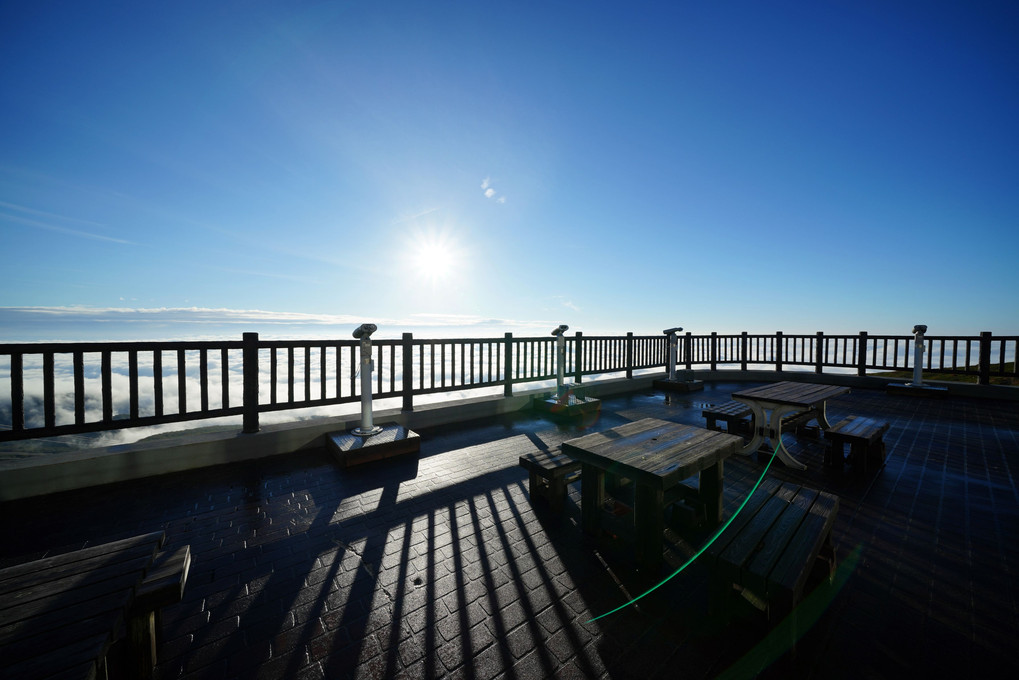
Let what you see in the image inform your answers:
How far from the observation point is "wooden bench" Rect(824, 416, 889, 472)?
145 inches

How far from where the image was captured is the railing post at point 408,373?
5461mm

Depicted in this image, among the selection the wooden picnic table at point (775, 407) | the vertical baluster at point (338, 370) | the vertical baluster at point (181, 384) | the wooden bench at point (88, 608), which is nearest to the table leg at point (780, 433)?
the wooden picnic table at point (775, 407)

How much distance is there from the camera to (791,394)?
4.31 m

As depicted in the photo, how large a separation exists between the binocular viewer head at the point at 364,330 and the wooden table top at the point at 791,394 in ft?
13.7

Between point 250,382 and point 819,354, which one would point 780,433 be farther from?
point 819,354

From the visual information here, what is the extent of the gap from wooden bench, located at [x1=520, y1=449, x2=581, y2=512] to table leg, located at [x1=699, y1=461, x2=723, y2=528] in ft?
2.97

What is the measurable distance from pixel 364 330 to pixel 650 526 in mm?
3682

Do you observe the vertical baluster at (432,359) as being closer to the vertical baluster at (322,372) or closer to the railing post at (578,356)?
the vertical baluster at (322,372)

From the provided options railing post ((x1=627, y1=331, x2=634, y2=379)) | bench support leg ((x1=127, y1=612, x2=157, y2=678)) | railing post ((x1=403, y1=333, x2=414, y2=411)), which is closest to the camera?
bench support leg ((x1=127, y1=612, x2=157, y2=678))

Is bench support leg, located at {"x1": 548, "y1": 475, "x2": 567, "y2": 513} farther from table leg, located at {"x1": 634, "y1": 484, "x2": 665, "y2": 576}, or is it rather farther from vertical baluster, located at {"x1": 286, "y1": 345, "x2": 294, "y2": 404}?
vertical baluster, located at {"x1": 286, "y1": 345, "x2": 294, "y2": 404}

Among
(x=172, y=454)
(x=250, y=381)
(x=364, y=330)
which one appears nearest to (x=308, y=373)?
(x=250, y=381)

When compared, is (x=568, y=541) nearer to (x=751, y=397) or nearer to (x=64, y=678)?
(x=64, y=678)

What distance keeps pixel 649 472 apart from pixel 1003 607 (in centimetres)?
186

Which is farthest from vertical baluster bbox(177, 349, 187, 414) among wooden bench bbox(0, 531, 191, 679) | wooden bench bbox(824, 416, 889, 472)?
wooden bench bbox(824, 416, 889, 472)
